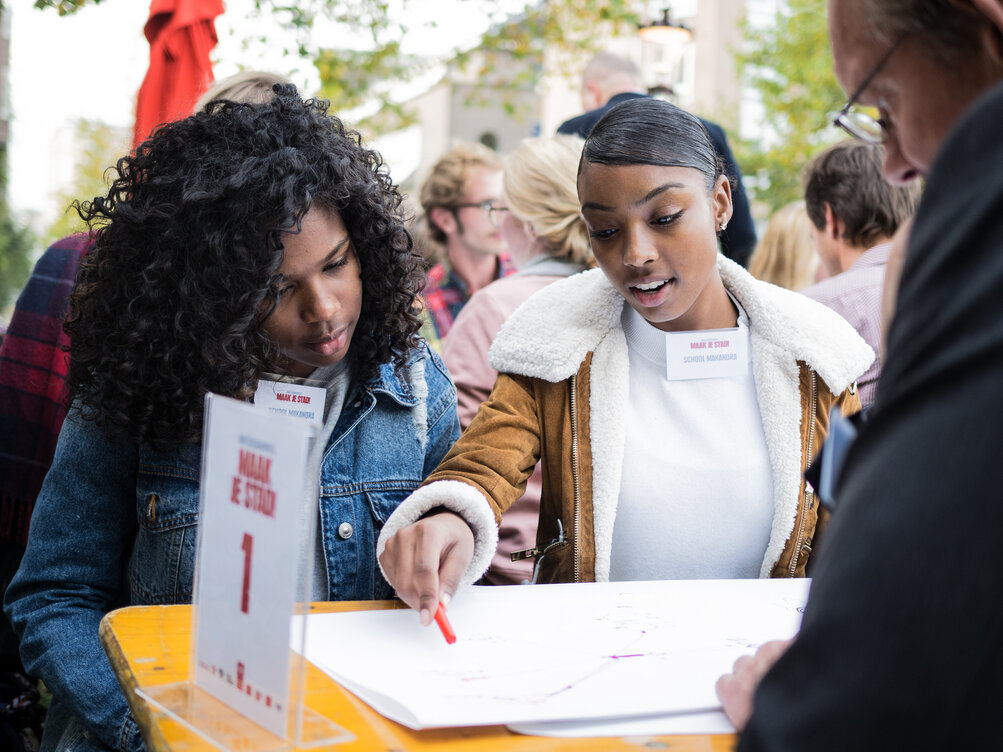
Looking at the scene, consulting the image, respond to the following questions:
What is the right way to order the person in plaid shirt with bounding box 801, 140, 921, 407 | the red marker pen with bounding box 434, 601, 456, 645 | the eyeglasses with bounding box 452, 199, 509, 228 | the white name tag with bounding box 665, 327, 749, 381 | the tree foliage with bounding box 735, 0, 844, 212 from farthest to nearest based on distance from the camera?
the tree foliage with bounding box 735, 0, 844, 212 < the eyeglasses with bounding box 452, 199, 509, 228 < the person in plaid shirt with bounding box 801, 140, 921, 407 < the white name tag with bounding box 665, 327, 749, 381 < the red marker pen with bounding box 434, 601, 456, 645

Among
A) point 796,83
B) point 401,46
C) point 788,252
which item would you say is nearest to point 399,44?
point 401,46

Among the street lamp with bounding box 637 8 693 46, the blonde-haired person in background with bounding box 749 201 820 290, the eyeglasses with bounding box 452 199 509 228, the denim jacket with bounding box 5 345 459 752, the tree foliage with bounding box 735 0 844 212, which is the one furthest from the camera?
the tree foliage with bounding box 735 0 844 212

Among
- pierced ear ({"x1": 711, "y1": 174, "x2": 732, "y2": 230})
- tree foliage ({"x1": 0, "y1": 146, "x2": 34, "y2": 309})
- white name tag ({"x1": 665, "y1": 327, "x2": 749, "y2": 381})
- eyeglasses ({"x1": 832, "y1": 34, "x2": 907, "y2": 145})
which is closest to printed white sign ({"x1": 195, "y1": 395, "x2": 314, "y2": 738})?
eyeglasses ({"x1": 832, "y1": 34, "x2": 907, "y2": 145})

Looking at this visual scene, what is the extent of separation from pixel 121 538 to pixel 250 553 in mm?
884

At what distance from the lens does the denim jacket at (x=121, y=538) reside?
4.88ft

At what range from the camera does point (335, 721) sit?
38.5 inches

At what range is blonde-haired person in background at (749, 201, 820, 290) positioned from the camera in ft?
14.1

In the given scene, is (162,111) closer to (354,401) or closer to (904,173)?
(354,401)

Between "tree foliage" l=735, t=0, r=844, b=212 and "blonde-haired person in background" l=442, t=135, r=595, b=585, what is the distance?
44.0ft

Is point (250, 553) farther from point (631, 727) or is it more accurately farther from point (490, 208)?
point (490, 208)

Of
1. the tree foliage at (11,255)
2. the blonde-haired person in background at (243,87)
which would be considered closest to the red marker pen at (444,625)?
the blonde-haired person in background at (243,87)

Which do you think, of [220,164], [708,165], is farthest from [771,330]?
[220,164]

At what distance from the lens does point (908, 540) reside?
54 centimetres

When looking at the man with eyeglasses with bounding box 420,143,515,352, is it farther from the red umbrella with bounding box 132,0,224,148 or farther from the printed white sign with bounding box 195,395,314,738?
the printed white sign with bounding box 195,395,314,738
